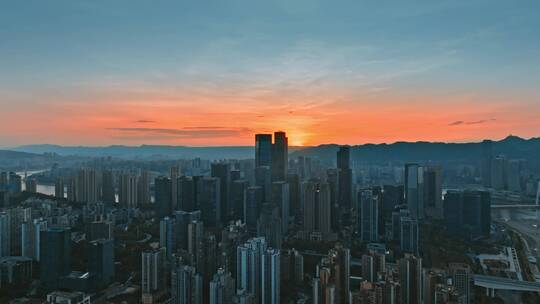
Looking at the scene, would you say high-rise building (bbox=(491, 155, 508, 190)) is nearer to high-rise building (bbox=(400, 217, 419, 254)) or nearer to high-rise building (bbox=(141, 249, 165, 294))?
high-rise building (bbox=(400, 217, 419, 254))

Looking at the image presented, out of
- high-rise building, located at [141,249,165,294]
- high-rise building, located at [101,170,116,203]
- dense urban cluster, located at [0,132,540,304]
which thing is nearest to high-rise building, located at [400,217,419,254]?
dense urban cluster, located at [0,132,540,304]

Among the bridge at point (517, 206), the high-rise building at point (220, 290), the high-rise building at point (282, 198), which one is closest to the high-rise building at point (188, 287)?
the high-rise building at point (220, 290)

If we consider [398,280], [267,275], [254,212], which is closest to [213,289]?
[267,275]

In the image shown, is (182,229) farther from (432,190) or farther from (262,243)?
(432,190)

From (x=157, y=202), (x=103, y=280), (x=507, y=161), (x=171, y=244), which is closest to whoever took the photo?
(x=103, y=280)

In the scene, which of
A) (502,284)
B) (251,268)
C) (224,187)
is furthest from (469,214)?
(251,268)

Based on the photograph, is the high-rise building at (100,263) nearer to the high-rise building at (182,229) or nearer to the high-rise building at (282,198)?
the high-rise building at (182,229)

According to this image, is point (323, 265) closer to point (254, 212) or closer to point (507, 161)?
point (254, 212)
